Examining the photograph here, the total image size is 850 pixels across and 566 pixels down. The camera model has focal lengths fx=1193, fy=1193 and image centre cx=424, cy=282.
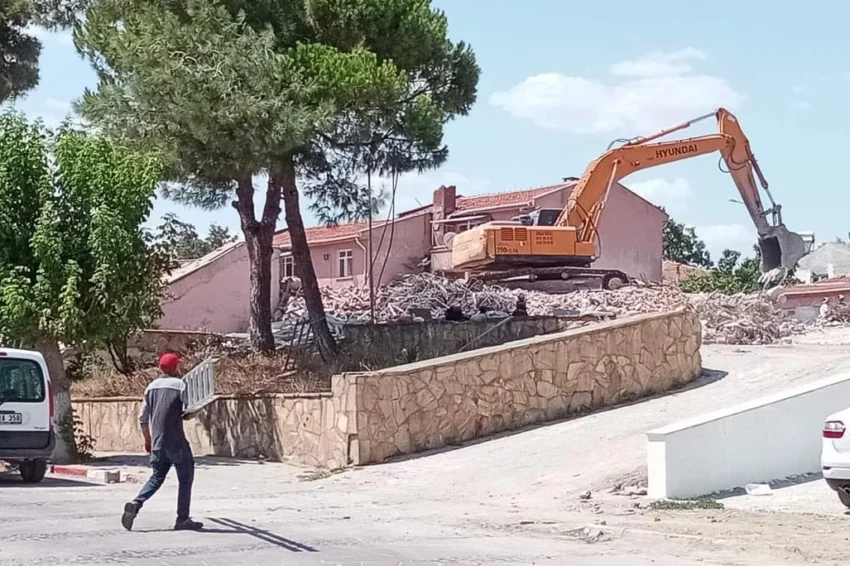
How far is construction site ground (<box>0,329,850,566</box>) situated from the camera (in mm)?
10195

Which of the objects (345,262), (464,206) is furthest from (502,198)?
(345,262)

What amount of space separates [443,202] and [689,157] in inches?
895

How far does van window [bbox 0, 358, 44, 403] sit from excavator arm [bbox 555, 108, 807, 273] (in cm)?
1646

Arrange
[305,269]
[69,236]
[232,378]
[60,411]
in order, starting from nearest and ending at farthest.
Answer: [69,236]
[60,411]
[232,378]
[305,269]

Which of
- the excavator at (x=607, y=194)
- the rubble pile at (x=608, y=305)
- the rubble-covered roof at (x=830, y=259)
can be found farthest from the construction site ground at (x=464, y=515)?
the rubble-covered roof at (x=830, y=259)

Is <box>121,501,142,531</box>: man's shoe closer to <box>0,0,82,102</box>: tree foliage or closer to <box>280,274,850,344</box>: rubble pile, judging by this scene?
<box>280,274,850,344</box>: rubble pile

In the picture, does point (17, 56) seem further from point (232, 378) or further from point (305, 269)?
point (232, 378)

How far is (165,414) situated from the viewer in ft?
36.4

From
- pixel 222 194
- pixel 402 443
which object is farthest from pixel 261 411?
pixel 222 194

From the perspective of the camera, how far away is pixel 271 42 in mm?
22094

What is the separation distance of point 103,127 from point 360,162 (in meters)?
5.24

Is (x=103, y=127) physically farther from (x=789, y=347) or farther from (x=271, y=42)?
(x=789, y=347)

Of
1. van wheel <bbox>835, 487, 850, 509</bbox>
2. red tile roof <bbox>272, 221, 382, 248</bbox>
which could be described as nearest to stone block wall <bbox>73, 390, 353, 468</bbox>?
van wheel <bbox>835, 487, 850, 509</bbox>

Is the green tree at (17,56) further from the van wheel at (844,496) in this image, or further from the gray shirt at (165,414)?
the van wheel at (844,496)
